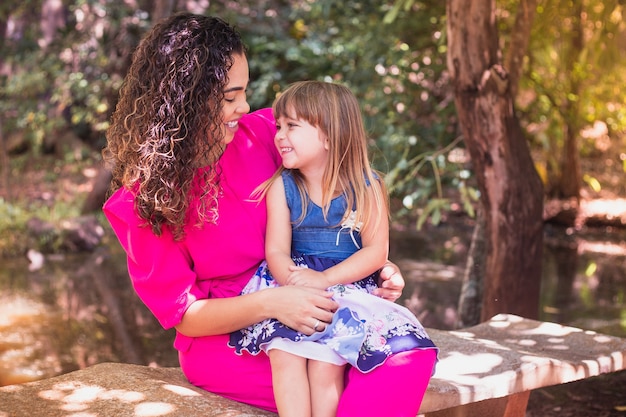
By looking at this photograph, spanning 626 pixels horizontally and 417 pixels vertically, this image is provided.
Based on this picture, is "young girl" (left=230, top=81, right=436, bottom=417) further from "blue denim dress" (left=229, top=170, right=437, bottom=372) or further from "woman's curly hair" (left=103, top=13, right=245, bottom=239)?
"woman's curly hair" (left=103, top=13, right=245, bottom=239)

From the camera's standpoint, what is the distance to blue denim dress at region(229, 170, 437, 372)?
2.32 meters

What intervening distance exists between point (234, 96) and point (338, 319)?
0.72 metres

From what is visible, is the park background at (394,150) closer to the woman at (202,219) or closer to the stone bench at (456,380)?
the stone bench at (456,380)

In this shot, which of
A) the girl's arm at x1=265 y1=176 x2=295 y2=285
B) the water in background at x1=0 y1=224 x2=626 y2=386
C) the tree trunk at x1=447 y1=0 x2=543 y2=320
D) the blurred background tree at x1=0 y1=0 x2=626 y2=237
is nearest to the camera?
the girl's arm at x1=265 y1=176 x2=295 y2=285

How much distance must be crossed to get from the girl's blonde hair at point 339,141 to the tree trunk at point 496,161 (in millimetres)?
1970

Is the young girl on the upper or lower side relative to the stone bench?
upper

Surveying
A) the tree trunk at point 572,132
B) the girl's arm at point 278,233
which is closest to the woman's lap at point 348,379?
the girl's arm at point 278,233

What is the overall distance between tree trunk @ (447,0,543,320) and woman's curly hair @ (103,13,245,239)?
88.1 inches

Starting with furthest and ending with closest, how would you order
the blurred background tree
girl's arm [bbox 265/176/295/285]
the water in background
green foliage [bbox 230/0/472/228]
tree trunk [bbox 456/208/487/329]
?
1. the blurred background tree
2. green foliage [bbox 230/0/472/228]
3. the water in background
4. tree trunk [bbox 456/208/487/329]
5. girl's arm [bbox 265/176/295/285]

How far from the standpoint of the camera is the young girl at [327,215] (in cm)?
243

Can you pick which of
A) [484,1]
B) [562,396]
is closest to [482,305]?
[562,396]

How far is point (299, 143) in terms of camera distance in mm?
2590

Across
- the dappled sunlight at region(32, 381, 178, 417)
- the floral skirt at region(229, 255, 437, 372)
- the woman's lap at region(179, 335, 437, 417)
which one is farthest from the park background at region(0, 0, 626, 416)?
the dappled sunlight at region(32, 381, 178, 417)

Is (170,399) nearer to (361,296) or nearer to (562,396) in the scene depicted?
(361,296)
